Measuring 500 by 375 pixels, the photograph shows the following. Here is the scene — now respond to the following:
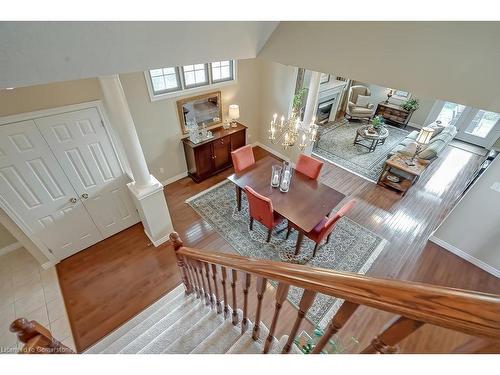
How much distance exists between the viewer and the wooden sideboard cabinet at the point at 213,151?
4.47m

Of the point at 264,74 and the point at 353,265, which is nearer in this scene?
the point at 353,265

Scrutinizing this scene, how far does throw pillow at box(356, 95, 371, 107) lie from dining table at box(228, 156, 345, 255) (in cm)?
497

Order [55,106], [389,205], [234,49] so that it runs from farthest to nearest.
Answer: [389,205] < [55,106] < [234,49]

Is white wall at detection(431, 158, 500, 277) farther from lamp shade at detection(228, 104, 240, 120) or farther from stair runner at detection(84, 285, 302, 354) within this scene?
lamp shade at detection(228, 104, 240, 120)

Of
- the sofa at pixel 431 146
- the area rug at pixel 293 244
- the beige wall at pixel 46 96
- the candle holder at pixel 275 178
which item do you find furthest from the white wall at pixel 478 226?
the beige wall at pixel 46 96

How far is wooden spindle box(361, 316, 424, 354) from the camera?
517 millimetres

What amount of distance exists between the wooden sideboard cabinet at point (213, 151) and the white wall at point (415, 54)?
11.1 ft

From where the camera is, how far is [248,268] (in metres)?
0.97

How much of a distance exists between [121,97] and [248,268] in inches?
91.4

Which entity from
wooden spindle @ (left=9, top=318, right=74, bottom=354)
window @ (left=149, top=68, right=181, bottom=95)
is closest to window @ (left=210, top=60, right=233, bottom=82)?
window @ (left=149, top=68, right=181, bottom=95)
